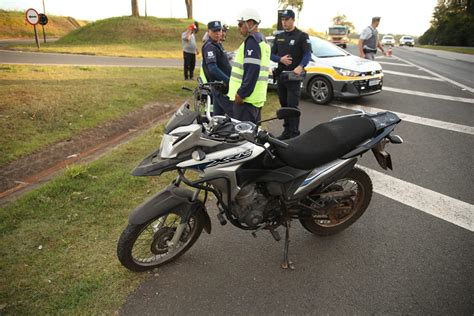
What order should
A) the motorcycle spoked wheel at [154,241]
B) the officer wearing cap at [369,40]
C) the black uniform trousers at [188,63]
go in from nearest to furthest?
the motorcycle spoked wheel at [154,241] < the officer wearing cap at [369,40] < the black uniform trousers at [188,63]

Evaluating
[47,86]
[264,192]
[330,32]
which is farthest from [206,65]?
[330,32]

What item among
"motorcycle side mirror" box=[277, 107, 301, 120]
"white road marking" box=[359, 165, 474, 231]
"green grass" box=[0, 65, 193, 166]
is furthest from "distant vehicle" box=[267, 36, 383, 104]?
"motorcycle side mirror" box=[277, 107, 301, 120]

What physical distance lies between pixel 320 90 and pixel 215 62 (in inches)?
164

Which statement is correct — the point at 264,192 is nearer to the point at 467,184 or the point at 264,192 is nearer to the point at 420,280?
the point at 420,280

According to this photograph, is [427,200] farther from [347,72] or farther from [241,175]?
[347,72]

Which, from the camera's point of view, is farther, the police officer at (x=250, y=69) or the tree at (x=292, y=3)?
the tree at (x=292, y=3)

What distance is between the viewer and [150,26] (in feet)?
100

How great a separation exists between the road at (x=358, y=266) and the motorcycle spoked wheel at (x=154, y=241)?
109 millimetres

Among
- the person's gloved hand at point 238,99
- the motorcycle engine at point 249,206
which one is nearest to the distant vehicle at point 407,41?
the person's gloved hand at point 238,99

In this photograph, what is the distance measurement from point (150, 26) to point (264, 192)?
3124 cm

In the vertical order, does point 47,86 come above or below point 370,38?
below

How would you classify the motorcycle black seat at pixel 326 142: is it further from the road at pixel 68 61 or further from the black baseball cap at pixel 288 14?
the road at pixel 68 61

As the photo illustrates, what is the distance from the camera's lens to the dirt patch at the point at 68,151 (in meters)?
4.56

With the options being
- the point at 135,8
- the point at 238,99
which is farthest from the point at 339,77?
the point at 135,8
